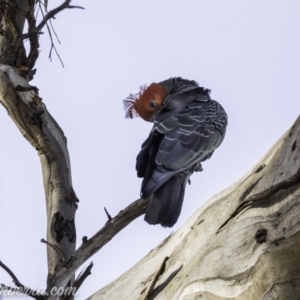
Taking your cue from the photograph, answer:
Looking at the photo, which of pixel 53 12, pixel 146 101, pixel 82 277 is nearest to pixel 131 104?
pixel 146 101

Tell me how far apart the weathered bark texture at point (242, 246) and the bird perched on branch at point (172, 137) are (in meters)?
0.38

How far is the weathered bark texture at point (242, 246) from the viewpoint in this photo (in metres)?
2.60

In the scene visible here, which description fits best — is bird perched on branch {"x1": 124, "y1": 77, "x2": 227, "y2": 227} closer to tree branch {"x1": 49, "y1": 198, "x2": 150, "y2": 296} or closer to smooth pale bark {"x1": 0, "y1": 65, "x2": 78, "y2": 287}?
tree branch {"x1": 49, "y1": 198, "x2": 150, "y2": 296}

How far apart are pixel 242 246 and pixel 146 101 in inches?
90.3

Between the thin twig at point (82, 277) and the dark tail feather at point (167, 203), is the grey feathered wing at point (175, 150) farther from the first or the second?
the thin twig at point (82, 277)

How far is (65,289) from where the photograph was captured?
121 inches

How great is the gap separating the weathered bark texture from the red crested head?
69.0 inches

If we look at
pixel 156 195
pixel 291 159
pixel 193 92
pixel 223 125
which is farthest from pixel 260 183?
pixel 193 92

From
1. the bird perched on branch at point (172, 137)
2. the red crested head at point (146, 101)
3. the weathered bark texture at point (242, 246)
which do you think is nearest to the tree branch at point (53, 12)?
the bird perched on branch at point (172, 137)

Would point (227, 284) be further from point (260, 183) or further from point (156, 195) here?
point (156, 195)

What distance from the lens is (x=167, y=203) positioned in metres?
3.60

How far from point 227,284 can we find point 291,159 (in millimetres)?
529

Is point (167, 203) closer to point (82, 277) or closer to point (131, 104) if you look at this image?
point (82, 277)

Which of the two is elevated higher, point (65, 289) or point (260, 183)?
point (65, 289)
